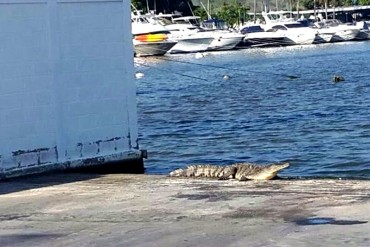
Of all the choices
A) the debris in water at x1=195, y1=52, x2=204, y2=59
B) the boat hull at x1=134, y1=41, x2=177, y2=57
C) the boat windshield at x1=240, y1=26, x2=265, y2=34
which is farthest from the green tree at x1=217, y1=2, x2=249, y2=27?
the boat hull at x1=134, y1=41, x2=177, y2=57

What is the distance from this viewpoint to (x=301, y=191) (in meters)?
13.9

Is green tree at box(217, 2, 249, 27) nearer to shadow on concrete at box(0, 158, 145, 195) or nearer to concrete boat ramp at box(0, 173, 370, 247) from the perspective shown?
shadow on concrete at box(0, 158, 145, 195)

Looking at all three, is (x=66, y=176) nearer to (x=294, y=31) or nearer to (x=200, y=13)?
(x=294, y=31)

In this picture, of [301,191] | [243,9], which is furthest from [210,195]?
[243,9]

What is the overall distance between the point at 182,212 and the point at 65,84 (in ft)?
17.2

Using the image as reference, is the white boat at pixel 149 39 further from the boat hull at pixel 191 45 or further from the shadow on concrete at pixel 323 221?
the shadow on concrete at pixel 323 221

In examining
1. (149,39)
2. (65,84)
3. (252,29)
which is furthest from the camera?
(252,29)

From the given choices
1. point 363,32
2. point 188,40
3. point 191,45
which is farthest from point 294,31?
point 188,40

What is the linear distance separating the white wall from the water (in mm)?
3757

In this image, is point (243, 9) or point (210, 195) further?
point (243, 9)

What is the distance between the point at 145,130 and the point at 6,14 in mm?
15041

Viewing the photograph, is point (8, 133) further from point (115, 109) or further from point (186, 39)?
point (186, 39)

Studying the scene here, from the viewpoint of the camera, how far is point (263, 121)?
103 feet

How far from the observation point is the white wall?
53.6 feet
